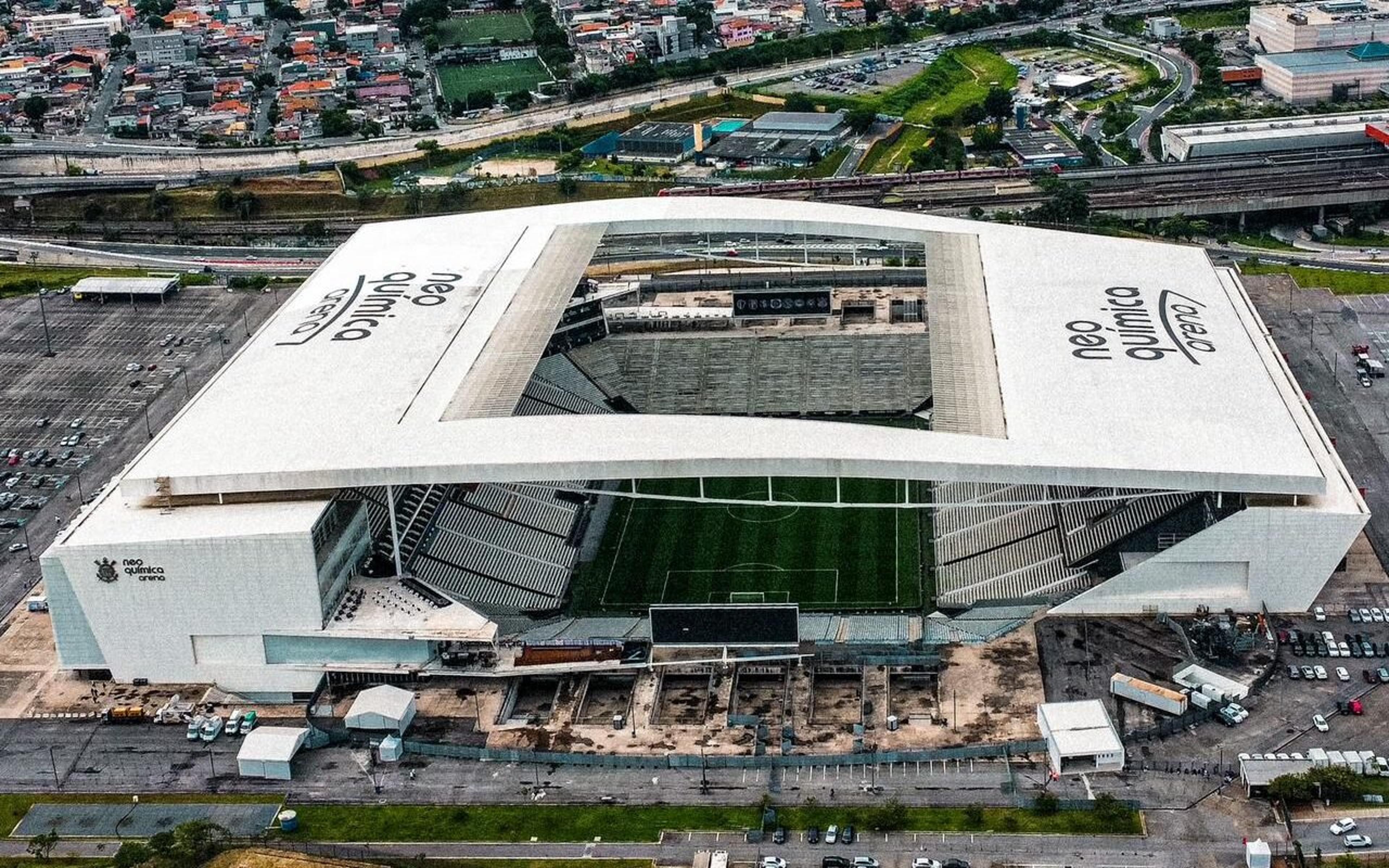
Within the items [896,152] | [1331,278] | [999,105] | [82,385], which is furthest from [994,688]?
[999,105]

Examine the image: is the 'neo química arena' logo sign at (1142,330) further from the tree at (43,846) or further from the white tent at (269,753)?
the tree at (43,846)

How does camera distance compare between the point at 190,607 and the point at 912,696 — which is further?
the point at 190,607

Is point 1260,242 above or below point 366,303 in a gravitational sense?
below

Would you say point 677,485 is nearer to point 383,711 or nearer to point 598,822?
point 383,711

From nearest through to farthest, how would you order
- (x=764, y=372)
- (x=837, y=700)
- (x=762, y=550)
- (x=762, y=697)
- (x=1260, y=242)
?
(x=837, y=700), (x=762, y=697), (x=762, y=550), (x=764, y=372), (x=1260, y=242)

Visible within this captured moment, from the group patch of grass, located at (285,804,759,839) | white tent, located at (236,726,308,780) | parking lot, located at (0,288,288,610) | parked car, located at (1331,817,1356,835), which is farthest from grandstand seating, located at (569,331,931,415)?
parked car, located at (1331,817,1356,835)

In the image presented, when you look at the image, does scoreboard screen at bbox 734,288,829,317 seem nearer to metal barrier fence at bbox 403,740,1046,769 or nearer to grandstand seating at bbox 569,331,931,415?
grandstand seating at bbox 569,331,931,415
